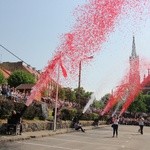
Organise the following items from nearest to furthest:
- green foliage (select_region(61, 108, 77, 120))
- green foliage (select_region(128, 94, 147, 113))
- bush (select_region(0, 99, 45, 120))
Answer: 1. bush (select_region(0, 99, 45, 120))
2. green foliage (select_region(61, 108, 77, 120))
3. green foliage (select_region(128, 94, 147, 113))

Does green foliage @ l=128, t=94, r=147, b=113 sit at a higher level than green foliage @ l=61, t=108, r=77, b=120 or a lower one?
higher

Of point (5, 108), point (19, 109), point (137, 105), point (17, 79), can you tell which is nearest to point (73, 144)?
point (5, 108)

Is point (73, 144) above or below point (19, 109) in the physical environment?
below

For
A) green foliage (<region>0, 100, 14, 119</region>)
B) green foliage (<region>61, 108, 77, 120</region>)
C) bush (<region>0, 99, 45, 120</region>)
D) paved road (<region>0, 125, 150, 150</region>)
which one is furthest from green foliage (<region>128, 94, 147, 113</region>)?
green foliage (<region>0, 100, 14, 119</region>)

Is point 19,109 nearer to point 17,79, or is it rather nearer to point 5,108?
point 5,108

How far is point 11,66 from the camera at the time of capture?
12294 cm

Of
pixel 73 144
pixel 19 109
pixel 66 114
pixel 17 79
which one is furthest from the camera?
pixel 17 79

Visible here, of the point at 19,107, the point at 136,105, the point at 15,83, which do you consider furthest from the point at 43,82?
the point at 136,105

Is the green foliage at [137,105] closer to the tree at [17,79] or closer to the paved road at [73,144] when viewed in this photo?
the tree at [17,79]

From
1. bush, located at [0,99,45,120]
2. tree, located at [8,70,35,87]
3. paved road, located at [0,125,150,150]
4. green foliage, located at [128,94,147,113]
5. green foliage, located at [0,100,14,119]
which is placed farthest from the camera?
green foliage, located at [128,94,147,113]

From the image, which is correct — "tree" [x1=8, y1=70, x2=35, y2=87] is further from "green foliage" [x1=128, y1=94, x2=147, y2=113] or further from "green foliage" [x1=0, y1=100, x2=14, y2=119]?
"green foliage" [x1=0, y1=100, x2=14, y2=119]

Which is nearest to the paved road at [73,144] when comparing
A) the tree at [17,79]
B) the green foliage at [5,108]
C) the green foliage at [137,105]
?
the green foliage at [5,108]

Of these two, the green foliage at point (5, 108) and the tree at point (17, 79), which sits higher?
the tree at point (17, 79)

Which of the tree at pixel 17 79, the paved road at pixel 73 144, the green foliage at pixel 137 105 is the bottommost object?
the paved road at pixel 73 144
